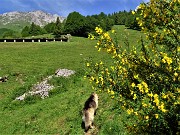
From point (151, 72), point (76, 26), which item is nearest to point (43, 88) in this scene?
point (151, 72)

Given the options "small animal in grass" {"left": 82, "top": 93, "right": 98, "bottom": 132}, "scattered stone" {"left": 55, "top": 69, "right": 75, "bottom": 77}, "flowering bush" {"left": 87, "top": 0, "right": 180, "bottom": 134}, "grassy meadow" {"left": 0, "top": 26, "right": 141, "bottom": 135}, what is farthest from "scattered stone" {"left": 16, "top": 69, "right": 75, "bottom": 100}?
"flowering bush" {"left": 87, "top": 0, "right": 180, "bottom": 134}

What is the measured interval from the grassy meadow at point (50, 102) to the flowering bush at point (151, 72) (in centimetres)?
709

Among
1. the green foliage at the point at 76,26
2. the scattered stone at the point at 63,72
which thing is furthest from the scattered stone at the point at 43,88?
the green foliage at the point at 76,26

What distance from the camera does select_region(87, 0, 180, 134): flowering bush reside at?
10375 millimetres

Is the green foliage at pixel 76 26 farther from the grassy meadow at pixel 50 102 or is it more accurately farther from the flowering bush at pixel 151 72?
the flowering bush at pixel 151 72

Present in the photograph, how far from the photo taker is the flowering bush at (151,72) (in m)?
10.4

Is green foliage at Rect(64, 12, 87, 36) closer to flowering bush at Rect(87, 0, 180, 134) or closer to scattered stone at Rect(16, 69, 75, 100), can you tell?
scattered stone at Rect(16, 69, 75, 100)

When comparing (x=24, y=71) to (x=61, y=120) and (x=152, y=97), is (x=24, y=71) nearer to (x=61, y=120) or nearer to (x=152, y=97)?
(x=61, y=120)

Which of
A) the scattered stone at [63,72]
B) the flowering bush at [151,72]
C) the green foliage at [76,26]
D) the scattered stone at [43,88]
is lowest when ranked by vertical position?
the scattered stone at [43,88]

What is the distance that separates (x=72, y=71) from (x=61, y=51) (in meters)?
19.5

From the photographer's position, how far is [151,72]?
37.8ft

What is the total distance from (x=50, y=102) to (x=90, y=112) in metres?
9.09

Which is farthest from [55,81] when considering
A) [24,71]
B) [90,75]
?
[90,75]

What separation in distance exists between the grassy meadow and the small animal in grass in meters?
0.55
